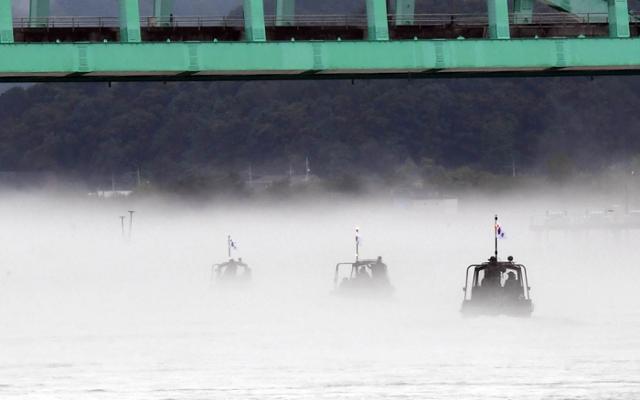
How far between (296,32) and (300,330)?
11254 mm

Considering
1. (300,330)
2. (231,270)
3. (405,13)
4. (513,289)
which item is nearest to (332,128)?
(231,270)

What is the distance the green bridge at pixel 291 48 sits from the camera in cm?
6844

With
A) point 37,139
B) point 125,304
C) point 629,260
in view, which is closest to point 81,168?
point 37,139

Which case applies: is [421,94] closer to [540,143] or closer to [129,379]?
[540,143]

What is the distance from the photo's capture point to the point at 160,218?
171625mm

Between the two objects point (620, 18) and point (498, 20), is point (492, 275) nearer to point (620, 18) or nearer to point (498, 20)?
point (498, 20)

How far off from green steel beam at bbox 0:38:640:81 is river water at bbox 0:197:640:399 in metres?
9.35

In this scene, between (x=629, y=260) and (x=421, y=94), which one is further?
(x=421, y=94)

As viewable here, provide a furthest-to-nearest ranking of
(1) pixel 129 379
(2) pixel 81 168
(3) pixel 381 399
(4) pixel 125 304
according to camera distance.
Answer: (2) pixel 81 168 < (4) pixel 125 304 < (1) pixel 129 379 < (3) pixel 381 399

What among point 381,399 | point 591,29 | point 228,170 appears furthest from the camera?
point 228,170

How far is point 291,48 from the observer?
2805 inches

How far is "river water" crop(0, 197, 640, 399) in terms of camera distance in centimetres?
4984

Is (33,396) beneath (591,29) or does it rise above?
beneath

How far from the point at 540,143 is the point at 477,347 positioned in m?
94.4
